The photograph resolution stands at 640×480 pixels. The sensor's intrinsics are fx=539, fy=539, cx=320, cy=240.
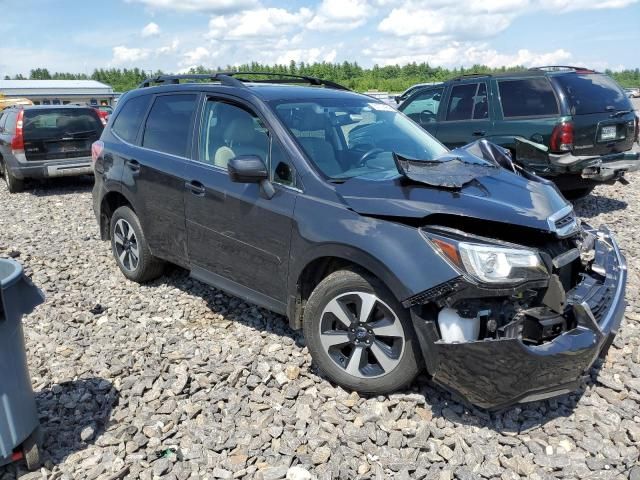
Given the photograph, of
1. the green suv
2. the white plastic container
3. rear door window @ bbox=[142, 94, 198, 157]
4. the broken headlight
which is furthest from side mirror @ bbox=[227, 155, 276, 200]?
the green suv

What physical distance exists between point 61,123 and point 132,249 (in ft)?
23.1

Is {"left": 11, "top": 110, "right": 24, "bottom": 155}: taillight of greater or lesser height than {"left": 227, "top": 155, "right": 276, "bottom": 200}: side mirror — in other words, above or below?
below

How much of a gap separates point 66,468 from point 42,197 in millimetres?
9013

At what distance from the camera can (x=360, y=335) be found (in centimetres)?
315

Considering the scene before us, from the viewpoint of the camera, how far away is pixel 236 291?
3.96 m

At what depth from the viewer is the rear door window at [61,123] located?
10.6 m

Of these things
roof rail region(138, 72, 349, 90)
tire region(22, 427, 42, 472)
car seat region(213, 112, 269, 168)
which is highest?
roof rail region(138, 72, 349, 90)

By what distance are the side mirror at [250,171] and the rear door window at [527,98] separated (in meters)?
5.22

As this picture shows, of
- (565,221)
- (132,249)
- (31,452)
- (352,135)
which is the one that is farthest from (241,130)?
(31,452)

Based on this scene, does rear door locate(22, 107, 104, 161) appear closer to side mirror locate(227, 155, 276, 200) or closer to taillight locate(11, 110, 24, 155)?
taillight locate(11, 110, 24, 155)

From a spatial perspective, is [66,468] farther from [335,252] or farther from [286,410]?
[335,252]

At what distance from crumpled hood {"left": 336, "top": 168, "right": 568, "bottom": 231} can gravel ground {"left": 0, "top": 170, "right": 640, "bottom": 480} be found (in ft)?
3.78

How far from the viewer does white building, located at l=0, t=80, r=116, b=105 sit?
5409 centimetres

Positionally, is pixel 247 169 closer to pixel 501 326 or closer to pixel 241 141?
pixel 241 141
